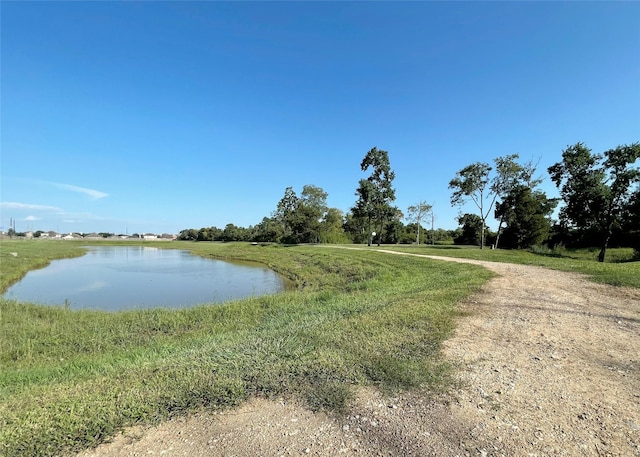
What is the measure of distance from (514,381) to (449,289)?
18.1 ft

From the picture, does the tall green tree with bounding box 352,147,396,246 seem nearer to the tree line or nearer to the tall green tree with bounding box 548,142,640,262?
the tree line

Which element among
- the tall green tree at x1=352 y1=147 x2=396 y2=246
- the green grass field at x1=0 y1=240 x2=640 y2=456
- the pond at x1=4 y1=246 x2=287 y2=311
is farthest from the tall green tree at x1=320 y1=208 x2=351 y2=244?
the green grass field at x1=0 y1=240 x2=640 y2=456

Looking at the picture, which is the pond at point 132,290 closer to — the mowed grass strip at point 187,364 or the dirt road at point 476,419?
the mowed grass strip at point 187,364

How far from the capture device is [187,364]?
4.06 m

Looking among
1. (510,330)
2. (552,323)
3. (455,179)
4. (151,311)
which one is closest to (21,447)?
(510,330)

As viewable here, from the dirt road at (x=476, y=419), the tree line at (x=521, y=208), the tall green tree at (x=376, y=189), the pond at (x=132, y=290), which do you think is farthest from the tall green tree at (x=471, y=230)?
the dirt road at (x=476, y=419)

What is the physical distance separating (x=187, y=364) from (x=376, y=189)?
33858 millimetres

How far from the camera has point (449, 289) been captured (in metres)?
8.87

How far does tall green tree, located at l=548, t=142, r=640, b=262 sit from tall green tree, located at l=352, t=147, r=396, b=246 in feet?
52.0

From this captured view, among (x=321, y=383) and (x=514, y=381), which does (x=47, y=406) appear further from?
(x=514, y=381)

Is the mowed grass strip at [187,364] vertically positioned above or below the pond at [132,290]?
above

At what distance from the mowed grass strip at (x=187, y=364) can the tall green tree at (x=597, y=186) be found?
21650 mm

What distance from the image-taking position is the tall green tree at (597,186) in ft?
72.9

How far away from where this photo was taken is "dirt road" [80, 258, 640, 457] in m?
2.46
